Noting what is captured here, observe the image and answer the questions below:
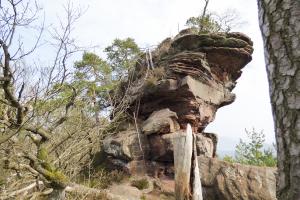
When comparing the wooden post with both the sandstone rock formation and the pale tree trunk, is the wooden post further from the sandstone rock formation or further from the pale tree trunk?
the pale tree trunk

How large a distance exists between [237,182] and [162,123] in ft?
14.2

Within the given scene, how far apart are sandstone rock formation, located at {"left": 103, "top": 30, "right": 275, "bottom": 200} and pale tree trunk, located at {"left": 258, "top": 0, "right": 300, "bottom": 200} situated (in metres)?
13.1

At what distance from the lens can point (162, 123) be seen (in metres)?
14.5

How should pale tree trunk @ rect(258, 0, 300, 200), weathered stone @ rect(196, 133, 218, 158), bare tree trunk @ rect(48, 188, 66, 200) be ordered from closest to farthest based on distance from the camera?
1. pale tree trunk @ rect(258, 0, 300, 200)
2. bare tree trunk @ rect(48, 188, 66, 200)
3. weathered stone @ rect(196, 133, 218, 158)

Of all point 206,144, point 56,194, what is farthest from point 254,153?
point 56,194

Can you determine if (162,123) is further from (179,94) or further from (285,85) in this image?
(285,85)

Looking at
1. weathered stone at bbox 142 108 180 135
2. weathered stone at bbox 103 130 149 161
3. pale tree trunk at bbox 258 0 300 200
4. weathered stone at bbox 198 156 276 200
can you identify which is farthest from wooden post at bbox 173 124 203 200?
pale tree trunk at bbox 258 0 300 200

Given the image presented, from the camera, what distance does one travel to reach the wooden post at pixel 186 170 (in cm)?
1050

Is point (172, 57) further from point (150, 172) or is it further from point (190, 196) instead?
point (190, 196)

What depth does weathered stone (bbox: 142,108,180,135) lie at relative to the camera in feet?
47.5

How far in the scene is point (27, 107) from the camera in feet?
24.0

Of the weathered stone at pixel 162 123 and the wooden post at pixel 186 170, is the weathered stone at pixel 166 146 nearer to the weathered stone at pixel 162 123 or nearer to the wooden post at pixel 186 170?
the weathered stone at pixel 162 123

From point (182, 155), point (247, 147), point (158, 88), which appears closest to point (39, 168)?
point (182, 155)

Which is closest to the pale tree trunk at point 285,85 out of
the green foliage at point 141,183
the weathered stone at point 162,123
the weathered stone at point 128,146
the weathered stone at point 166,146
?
the green foliage at point 141,183
